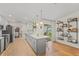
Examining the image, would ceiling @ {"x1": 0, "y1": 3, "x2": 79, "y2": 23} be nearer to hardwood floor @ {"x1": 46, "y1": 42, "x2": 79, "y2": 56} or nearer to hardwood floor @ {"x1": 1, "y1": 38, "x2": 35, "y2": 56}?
hardwood floor @ {"x1": 1, "y1": 38, "x2": 35, "y2": 56}

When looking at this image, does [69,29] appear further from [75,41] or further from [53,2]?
[53,2]

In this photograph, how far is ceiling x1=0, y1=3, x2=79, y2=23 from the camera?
229cm

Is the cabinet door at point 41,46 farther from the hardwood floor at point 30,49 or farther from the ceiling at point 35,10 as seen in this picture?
the ceiling at point 35,10

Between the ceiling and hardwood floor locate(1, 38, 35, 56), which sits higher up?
the ceiling

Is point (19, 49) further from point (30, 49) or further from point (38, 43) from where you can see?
point (38, 43)

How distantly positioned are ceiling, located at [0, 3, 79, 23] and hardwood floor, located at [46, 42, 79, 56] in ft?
2.15

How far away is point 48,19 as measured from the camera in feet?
7.99

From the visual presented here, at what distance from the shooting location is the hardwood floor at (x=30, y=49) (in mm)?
2359

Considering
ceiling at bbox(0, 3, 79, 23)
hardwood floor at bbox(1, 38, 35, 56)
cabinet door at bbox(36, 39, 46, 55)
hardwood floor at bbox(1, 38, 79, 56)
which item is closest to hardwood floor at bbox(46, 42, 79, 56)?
hardwood floor at bbox(1, 38, 79, 56)

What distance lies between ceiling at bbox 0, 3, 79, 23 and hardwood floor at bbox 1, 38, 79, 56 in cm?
59

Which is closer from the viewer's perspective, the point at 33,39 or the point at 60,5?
the point at 60,5

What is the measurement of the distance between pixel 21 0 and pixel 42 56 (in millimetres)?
1334

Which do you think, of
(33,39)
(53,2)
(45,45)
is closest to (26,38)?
(33,39)

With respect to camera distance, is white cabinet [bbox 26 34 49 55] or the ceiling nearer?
the ceiling
